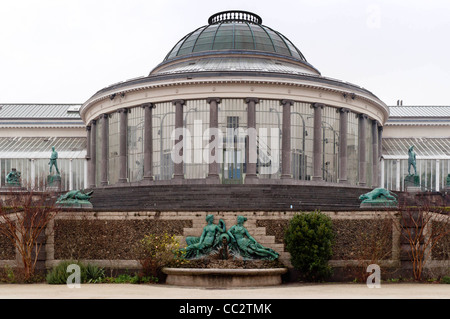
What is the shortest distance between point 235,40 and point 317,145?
14063 millimetres

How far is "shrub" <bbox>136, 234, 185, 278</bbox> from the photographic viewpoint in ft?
90.4

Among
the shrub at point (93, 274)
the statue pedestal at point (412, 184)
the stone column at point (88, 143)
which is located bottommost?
the shrub at point (93, 274)

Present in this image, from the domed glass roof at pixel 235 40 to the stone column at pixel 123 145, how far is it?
31.0 feet

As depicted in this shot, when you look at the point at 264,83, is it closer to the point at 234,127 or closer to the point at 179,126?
the point at 234,127

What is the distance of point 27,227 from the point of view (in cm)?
2891

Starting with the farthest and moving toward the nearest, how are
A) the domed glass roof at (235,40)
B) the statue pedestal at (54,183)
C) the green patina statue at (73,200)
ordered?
the domed glass roof at (235,40) → the statue pedestal at (54,183) → the green patina statue at (73,200)

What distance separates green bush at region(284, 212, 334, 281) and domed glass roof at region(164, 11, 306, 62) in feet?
94.3

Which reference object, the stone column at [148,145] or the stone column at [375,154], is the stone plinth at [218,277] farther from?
the stone column at [375,154]

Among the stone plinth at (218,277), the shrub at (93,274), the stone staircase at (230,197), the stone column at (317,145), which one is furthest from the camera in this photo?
the stone column at (317,145)

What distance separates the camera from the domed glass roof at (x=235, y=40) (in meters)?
54.5

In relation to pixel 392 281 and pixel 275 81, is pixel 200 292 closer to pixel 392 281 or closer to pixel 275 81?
pixel 392 281

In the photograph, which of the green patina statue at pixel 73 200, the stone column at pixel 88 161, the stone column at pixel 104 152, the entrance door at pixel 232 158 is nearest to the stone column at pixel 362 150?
the entrance door at pixel 232 158

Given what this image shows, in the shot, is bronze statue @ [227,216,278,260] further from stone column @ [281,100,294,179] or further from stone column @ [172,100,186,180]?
stone column @ [172,100,186,180]

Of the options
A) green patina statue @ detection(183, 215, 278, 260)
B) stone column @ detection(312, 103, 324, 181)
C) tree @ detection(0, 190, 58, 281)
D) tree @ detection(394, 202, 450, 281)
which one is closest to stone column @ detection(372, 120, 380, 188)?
stone column @ detection(312, 103, 324, 181)
